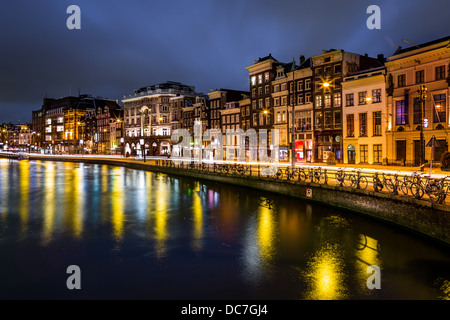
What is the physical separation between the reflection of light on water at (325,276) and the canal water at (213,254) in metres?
0.03

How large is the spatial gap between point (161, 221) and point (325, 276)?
11875 mm

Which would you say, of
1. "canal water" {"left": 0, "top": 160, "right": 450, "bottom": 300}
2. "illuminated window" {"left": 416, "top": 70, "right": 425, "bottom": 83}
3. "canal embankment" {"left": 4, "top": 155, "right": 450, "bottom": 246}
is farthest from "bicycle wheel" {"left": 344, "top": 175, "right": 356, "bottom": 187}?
"illuminated window" {"left": 416, "top": 70, "right": 425, "bottom": 83}

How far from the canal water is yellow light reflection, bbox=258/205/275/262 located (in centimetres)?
6

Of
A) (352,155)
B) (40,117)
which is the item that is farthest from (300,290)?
(40,117)

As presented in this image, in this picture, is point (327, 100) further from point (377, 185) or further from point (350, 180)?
point (377, 185)

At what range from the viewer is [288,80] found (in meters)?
59.2

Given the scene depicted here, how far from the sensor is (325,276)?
11672 millimetres

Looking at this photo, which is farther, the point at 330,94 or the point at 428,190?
the point at 330,94

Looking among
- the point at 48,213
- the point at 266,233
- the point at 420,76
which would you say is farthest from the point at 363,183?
the point at 420,76

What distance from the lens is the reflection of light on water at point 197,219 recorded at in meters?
16.2

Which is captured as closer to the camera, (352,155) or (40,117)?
(352,155)

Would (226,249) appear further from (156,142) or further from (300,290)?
(156,142)

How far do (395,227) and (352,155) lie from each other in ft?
105

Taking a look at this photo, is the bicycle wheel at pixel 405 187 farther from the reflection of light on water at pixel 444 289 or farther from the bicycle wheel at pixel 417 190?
the reflection of light on water at pixel 444 289
